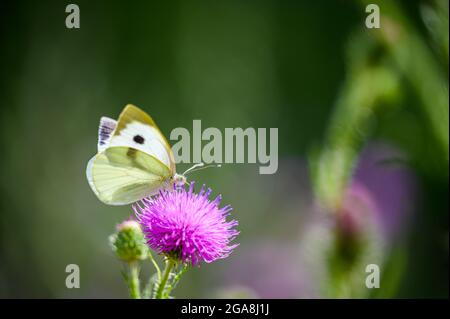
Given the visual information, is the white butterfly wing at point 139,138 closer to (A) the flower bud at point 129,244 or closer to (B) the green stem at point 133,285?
(A) the flower bud at point 129,244

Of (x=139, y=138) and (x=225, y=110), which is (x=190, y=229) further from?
(x=225, y=110)

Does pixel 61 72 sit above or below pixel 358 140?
above

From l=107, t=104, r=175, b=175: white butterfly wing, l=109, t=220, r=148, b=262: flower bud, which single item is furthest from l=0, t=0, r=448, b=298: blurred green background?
l=109, t=220, r=148, b=262: flower bud

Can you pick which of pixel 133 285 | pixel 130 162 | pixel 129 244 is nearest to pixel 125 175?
pixel 130 162

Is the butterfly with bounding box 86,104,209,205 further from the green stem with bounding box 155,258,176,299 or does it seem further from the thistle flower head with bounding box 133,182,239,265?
the green stem with bounding box 155,258,176,299
